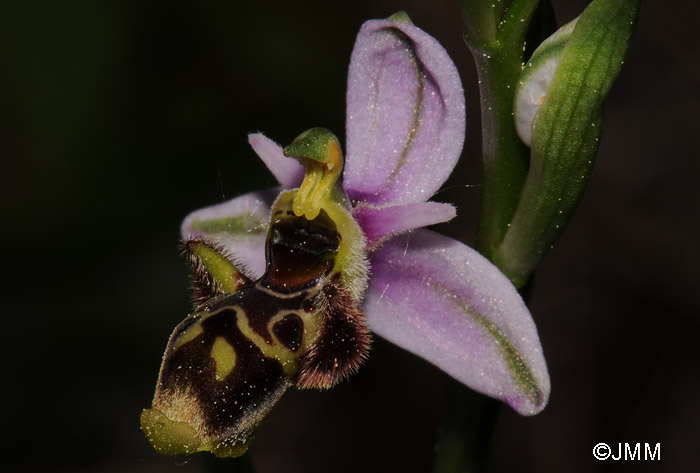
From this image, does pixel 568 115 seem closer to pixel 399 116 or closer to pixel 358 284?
pixel 399 116

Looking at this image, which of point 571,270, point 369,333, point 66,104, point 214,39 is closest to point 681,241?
point 571,270

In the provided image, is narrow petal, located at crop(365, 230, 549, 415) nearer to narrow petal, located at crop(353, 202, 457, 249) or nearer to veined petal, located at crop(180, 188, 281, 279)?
narrow petal, located at crop(353, 202, 457, 249)

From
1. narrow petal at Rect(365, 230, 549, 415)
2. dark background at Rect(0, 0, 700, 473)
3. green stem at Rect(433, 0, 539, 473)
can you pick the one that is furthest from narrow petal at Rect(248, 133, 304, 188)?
dark background at Rect(0, 0, 700, 473)

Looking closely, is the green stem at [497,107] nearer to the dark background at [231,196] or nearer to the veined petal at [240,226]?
the veined petal at [240,226]

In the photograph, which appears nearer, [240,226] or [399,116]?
[399,116]

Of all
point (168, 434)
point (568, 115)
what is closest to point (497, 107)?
point (568, 115)

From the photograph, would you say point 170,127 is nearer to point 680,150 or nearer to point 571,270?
point 571,270
